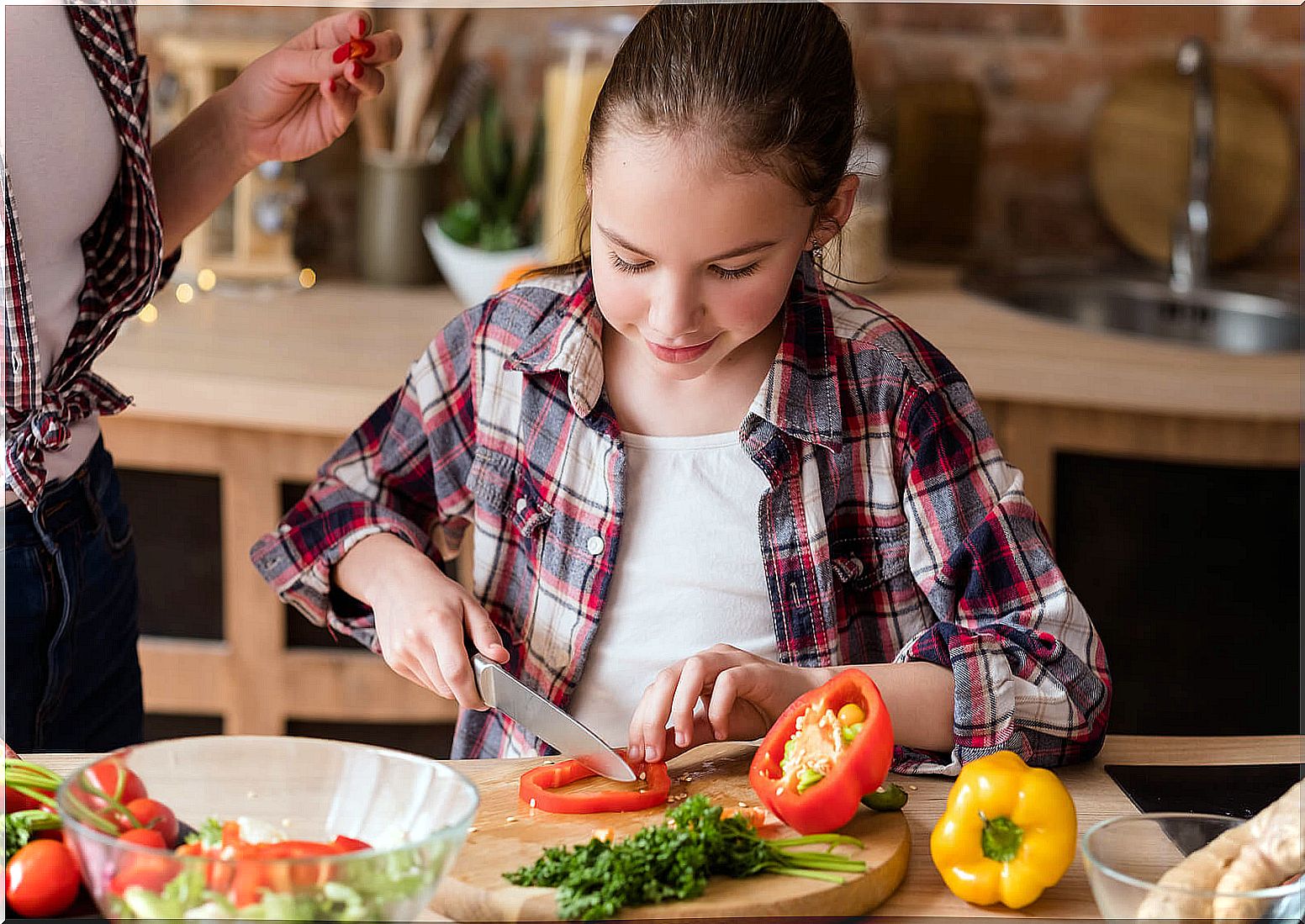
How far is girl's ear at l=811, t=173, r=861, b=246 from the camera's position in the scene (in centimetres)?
110

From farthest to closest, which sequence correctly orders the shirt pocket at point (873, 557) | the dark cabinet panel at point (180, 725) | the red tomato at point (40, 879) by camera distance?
the dark cabinet panel at point (180, 725), the shirt pocket at point (873, 557), the red tomato at point (40, 879)

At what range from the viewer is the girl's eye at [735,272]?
1.00m

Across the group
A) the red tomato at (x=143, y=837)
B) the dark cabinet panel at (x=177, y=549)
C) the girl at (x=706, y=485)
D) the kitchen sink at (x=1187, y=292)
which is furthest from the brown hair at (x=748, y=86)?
the kitchen sink at (x=1187, y=292)

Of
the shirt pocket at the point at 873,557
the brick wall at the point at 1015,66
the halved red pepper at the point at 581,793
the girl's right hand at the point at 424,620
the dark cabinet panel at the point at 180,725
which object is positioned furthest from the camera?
the brick wall at the point at 1015,66

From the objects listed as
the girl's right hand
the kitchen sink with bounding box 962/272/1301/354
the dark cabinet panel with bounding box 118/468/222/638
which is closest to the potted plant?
the dark cabinet panel with bounding box 118/468/222/638

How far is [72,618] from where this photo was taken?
1.20 metres

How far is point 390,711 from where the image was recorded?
211 centimetres

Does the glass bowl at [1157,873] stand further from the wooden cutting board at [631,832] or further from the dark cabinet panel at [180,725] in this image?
the dark cabinet panel at [180,725]

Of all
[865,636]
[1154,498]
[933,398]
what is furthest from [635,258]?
[1154,498]

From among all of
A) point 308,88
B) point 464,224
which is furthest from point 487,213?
point 308,88

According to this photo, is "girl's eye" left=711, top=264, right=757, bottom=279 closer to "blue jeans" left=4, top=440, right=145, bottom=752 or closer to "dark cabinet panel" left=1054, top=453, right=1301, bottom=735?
"blue jeans" left=4, top=440, right=145, bottom=752

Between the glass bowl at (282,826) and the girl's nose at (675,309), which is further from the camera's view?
the girl's nose at (675,309)

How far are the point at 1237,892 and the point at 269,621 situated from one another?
1.57 m

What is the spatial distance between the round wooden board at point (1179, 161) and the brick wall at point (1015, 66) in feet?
0.14
